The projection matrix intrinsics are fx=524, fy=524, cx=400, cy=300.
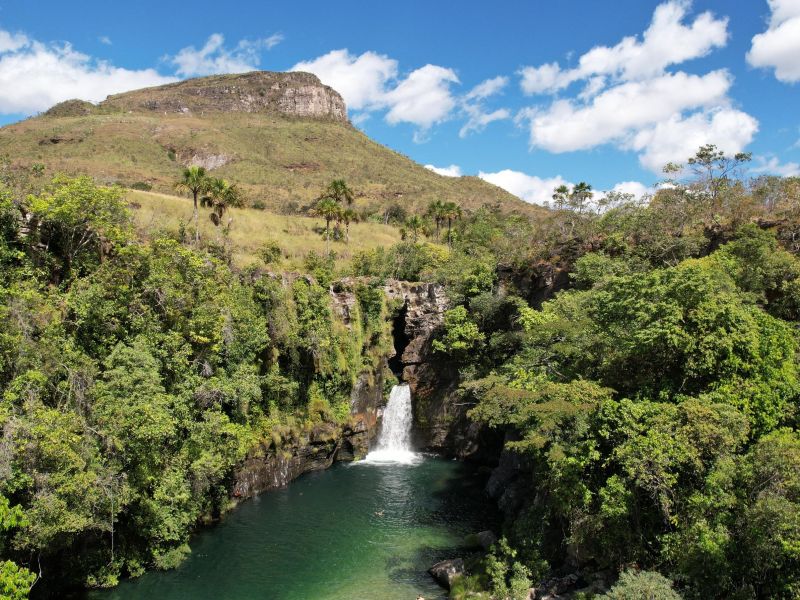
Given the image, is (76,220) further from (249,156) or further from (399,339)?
(249,156)

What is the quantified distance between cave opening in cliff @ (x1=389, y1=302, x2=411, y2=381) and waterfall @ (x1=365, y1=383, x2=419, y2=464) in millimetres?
2355

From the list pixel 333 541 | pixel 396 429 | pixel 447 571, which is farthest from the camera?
pixel 396 429

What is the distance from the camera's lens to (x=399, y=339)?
49.7 metres

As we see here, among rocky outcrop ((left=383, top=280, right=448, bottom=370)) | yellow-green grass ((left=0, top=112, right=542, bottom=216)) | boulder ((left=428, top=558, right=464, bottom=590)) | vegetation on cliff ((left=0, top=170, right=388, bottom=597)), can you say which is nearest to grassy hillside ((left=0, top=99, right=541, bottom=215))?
yellow-green grass ((left=0, top=112, right=542, bottom=216))

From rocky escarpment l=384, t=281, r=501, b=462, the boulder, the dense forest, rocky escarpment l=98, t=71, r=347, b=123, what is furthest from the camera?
rocky escarpment l=98, t=71, r=347, b=123

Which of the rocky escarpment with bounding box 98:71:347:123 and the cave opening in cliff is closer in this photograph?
the cave opening in cliff

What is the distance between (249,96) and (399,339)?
146522 millimetres

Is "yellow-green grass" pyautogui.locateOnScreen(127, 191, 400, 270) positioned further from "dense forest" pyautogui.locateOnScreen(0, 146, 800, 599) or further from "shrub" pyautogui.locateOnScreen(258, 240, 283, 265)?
"dense forest" pyautogui.locateOnScreen(0, 146, 800, 599)

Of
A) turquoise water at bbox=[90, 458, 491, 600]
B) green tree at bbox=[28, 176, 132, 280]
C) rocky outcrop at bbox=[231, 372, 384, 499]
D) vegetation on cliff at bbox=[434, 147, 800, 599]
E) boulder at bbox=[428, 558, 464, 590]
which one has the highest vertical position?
green tree at bbox=[28, 176, 132, 280]

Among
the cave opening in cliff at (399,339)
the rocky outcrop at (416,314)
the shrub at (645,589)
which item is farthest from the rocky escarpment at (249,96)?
the shrub at (645,589)

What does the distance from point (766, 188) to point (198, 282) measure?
4268cm

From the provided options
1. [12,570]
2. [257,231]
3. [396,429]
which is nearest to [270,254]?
[257,231]

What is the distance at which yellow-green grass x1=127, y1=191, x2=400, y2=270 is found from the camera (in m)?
48.6

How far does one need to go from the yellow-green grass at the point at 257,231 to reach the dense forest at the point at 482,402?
9.62 metres
